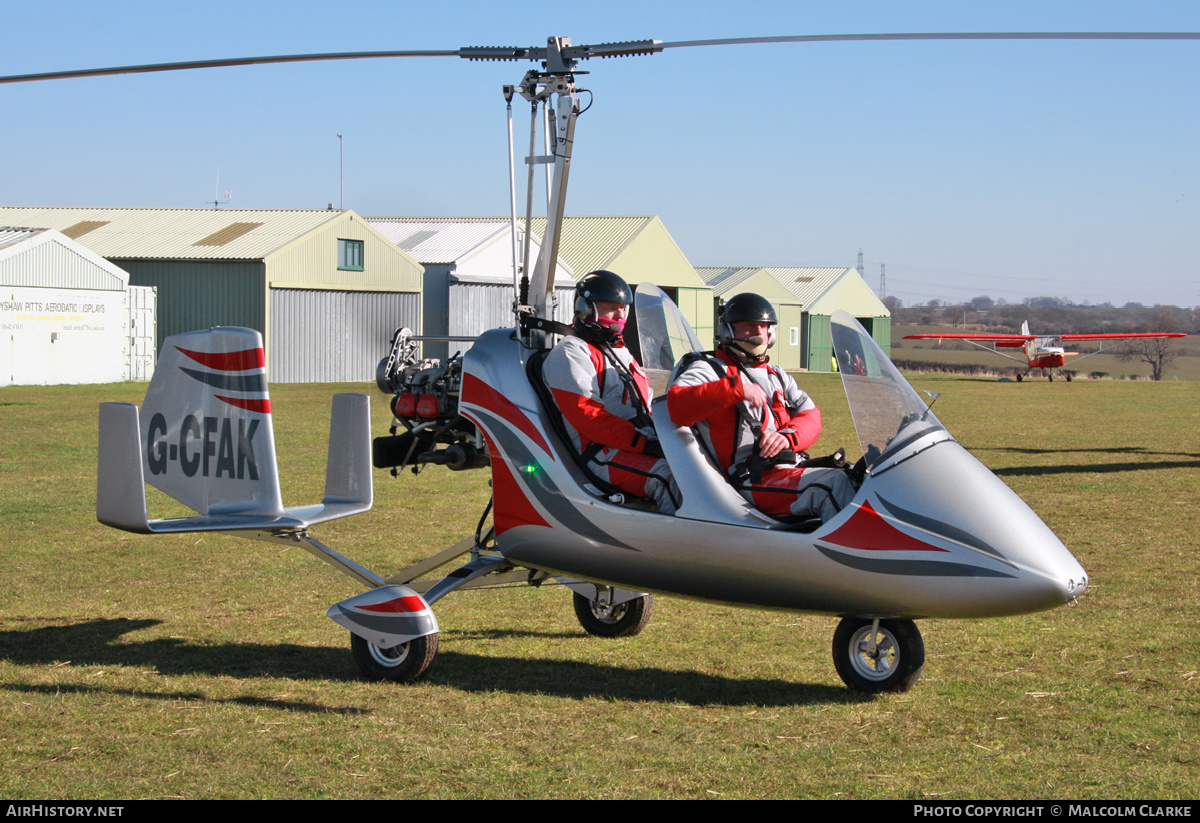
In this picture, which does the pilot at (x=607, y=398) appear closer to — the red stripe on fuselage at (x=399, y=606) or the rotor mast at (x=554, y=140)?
the rotor mast at (x=554, y=140)

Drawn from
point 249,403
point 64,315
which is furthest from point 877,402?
point 64,315

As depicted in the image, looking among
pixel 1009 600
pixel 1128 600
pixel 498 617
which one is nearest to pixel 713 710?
pixel 1009 600

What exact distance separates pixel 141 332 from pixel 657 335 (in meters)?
28.5

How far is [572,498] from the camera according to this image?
5.82 metres

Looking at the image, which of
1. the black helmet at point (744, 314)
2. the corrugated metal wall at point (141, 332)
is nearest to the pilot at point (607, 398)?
the black helmet at point (744, 314)

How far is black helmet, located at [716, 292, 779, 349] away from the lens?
5.60 m

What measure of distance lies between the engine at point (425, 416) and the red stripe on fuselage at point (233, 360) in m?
0.78

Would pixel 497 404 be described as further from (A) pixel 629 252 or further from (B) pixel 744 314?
(A) pixel 629 252

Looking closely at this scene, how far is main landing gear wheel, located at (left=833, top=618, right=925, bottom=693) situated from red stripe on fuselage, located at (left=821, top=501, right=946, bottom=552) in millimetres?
592

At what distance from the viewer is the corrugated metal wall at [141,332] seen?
103 feet

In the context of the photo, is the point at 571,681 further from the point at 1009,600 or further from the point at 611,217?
the point at 611,217

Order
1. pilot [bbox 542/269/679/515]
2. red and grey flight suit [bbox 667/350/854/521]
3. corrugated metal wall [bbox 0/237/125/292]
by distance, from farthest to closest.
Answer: corrugated metal wall [bbox 0/237/125/292], pilot [bbox 542/269/679/515], red and grey flight suit [bbox 667/350/854/521]

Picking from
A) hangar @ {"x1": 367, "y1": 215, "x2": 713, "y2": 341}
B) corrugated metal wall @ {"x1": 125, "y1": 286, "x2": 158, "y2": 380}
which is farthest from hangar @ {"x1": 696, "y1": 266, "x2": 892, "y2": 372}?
corrugated metal wall @ {"x1": 125, "y1": 286, "x2": 158, "y2": 380}

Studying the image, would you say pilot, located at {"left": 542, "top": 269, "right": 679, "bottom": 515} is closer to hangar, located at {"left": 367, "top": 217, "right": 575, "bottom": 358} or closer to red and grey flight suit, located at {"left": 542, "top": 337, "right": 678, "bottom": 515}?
red and grey flight suit, located at {"left": 542, "top": 337, "right": 678, "bottom": 515}
